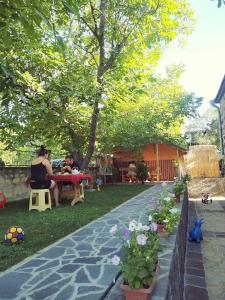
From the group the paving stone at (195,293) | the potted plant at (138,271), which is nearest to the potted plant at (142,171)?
the paving stone at (195,293)

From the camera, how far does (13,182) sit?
1104 centimetres

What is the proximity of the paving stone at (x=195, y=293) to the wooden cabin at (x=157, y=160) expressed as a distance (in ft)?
53.2

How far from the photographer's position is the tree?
10.0m

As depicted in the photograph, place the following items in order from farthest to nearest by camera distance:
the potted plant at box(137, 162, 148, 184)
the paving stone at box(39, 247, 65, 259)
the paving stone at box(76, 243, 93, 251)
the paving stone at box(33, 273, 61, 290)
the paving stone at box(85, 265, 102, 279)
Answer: the potted plant at box(137, 162, 148, 184) < the paving stone at box(76, 243, 93, 251) < the paving stone at box(39, 247, 65, 259) < the paving stone at box(85, 265, 102, 279) < the paving stone at box(33, 273, 61, 290)

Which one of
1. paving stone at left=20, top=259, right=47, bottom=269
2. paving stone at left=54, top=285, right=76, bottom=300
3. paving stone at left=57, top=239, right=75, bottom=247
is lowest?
paving stone at left=54, top=285, right=76, bottom=300

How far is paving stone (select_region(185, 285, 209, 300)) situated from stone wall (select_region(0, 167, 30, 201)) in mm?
7361

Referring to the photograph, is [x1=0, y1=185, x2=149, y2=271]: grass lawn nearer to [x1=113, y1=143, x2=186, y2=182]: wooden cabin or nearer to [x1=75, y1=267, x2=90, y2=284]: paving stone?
[x1=75, y1=267, x2=90, y2=284]: paving stone

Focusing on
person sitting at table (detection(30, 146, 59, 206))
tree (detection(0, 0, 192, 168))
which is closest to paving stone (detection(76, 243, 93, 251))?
person sitting at table (detection(30, 146, 59, 206))

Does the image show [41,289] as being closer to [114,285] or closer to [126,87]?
[114,285]

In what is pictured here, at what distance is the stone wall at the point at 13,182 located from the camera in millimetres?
10531

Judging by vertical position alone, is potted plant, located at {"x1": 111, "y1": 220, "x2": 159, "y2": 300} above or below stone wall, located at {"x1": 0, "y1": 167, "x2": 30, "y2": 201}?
below

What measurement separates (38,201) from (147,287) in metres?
6.22

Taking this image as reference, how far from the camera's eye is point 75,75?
34.7 feet

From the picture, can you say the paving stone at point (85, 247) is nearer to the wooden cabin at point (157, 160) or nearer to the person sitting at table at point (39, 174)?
the person sitting at table at point (39, 174)
